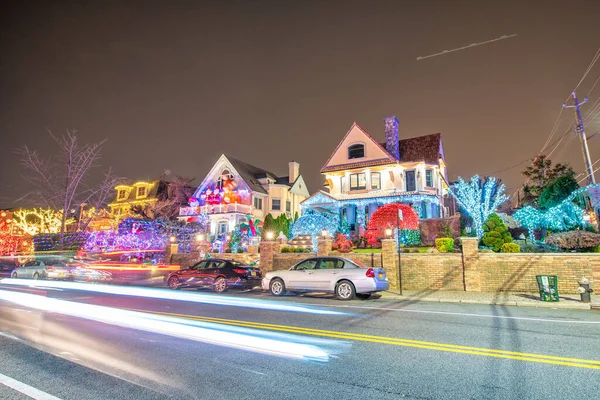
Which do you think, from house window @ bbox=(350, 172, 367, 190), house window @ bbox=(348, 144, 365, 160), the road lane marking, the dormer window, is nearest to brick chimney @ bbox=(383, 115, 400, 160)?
house window @ bbox=(348, 144, 365, 160)

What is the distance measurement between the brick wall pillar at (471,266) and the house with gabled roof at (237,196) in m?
26.1

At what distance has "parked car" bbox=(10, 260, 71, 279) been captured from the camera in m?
21.5

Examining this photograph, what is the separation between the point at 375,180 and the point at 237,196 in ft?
52.8

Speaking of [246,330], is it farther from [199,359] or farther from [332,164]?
[332,164]

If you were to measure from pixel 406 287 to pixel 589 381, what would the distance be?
431 inches

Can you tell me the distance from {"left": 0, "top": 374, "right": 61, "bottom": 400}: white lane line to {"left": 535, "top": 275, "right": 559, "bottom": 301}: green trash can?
13.4 m

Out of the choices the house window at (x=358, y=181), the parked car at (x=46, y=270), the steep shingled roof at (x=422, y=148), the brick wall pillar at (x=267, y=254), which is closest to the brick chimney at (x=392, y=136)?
the steep shingled roof at (x=422, y=148)

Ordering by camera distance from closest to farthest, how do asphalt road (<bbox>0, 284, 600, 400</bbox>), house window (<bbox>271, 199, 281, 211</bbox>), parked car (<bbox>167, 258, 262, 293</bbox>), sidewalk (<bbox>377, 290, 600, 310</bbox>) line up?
asphalt road (<bbox>0, 284, 600, 400</bbox>), sidewalk (<bbox>377, 290, 600, 310</bbox>), parked car (<bbox>167, 258, 262, 293</bbox>), house window (<bbox>271, 199, 281, 211</bbox>)

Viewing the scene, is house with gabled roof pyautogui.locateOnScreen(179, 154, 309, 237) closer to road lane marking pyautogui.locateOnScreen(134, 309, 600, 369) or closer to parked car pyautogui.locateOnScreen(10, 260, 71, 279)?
parked car pyautogui.locateOnScreen(10, 260, 71, 279)

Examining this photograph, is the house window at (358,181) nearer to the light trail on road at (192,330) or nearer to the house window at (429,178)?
the house window at (429,178)

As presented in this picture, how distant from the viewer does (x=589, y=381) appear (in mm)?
4332

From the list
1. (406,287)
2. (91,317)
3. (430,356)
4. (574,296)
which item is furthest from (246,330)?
(574,296)

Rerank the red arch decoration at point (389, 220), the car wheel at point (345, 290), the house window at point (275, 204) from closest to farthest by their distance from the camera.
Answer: the car wheel at point (345, 290), the red arch decoration at point (389, 220), the house window at point (275, 204)

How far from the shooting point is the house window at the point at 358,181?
31.7m
